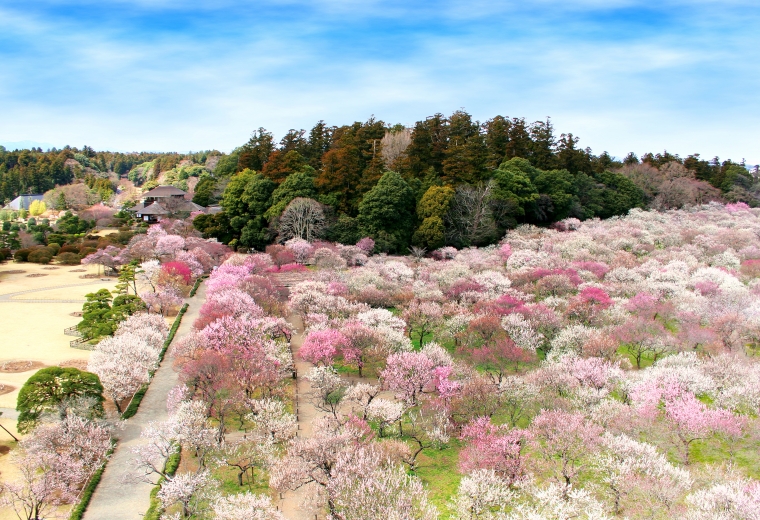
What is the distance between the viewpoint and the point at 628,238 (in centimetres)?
4378

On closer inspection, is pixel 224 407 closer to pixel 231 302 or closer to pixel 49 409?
pixel 49 409

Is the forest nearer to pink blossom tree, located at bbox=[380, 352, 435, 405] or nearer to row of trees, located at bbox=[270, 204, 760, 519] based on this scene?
row of trees, located at bbox=[270, 204, 760, 519]

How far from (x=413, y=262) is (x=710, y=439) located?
26209 mm

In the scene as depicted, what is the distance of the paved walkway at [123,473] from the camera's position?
14047 millimetres

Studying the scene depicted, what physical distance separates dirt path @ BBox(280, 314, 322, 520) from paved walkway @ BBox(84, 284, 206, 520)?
13.0 feet

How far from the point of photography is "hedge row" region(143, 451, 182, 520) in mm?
13438

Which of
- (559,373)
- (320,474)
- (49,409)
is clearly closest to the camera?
(320,474)

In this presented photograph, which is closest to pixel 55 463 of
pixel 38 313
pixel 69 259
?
pixel 38 313

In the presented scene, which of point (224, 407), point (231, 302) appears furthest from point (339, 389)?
point (231, 302)

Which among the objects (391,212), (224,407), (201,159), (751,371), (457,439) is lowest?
(457,439)

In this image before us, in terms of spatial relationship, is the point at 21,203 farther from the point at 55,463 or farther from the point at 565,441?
the point at 565,441

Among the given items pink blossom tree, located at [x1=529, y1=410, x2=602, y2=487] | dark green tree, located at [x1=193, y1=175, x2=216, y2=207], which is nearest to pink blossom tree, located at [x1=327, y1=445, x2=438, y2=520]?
pink blossom tree, located at [x1=529, y1=410, x2=602, y2=487]

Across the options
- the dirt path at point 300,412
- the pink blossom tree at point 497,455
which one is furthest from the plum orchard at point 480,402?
the dirt path at point 300,412

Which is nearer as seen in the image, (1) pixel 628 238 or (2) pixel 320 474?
(2) pixel 320 474
